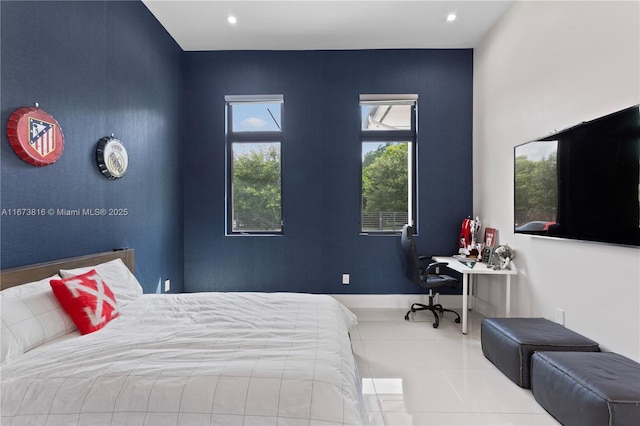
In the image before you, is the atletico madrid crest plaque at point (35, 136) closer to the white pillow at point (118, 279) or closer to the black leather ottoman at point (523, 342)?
the white pillow at point (118, 279)

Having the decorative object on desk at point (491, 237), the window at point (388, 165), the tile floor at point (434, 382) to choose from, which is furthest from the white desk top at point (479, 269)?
the window at point (388, 165)

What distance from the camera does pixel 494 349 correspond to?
2.45 meters

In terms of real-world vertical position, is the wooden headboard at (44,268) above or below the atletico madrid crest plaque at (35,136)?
below

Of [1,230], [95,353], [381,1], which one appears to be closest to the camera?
[95,353]

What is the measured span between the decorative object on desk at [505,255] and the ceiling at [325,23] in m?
2.56

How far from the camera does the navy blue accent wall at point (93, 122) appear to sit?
1.82m

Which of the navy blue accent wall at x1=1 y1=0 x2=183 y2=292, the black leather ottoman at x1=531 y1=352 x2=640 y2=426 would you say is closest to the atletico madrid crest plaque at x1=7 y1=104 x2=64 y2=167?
the navy blue accent wall at x1=1 y1=0 x2=183 y2=292

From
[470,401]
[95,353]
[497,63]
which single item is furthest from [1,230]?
[497,63]

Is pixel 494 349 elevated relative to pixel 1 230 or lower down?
lower down

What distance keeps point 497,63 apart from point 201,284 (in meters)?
4.56

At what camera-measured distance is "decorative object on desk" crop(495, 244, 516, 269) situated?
3.14 meters

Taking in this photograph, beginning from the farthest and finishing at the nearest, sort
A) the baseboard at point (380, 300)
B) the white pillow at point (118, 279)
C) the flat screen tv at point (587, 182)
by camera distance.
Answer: the baseboard at point (380, 300), the white pillow at point (118, 279), the flat screen tv at point (587, 182)

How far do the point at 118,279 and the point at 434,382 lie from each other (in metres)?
2.45

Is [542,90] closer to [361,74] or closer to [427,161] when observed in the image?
[427,161]
